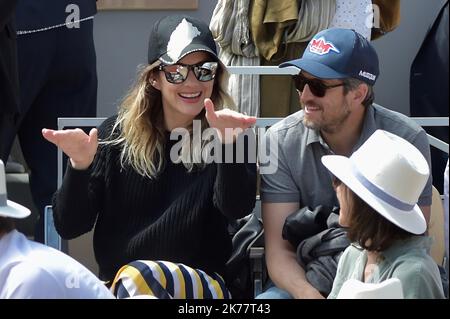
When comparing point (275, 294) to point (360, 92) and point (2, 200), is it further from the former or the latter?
point (2, 200)

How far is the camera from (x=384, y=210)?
325cm

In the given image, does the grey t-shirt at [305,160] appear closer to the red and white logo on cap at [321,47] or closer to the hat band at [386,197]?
the red and white logo on cap at [321,47]

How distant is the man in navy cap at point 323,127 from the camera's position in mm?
4004

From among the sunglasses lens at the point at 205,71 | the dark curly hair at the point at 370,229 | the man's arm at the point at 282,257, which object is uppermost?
the sunglasses lens at the point at 205,71

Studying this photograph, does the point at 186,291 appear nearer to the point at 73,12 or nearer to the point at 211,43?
the point at 211,43

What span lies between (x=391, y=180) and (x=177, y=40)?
116 cm

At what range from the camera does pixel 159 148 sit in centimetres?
404

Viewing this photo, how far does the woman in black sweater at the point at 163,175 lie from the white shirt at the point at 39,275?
784 mm

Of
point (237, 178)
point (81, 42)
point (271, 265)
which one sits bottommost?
point (271, 265)

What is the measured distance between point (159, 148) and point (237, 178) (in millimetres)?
410

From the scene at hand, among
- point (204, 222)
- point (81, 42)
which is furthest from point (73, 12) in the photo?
point (204, 222)

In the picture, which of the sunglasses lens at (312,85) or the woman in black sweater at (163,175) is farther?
the sunglasses lens at (312,85)

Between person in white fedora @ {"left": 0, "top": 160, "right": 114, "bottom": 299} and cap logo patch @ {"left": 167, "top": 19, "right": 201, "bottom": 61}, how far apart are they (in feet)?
3.87

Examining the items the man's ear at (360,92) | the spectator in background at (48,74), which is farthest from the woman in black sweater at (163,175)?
the spectator in background at (48,74)
